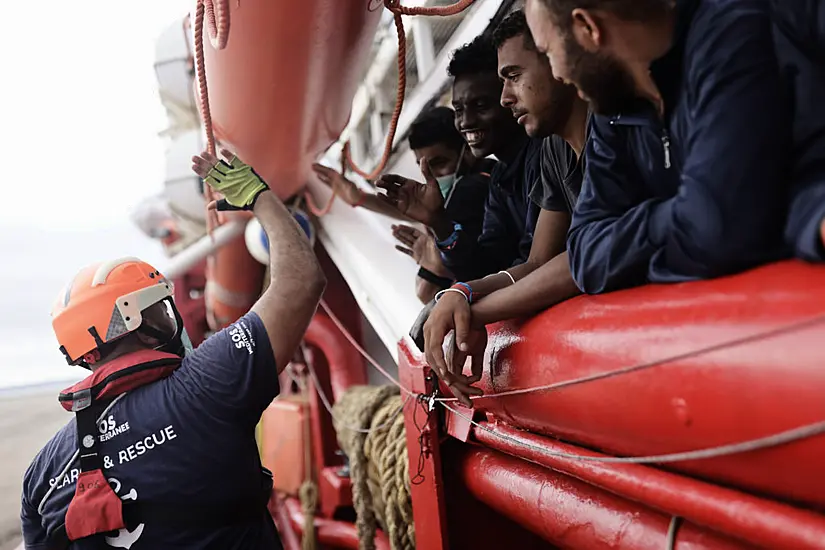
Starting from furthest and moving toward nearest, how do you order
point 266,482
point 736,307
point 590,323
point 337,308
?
1. point 337,308
2. point 266,482
3. point 590,323
4. point 736,307

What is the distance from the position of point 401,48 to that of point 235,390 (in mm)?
742

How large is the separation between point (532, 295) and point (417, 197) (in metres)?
0.44

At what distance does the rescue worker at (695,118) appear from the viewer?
1.75ft

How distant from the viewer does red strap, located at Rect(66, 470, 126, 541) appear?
3.49ft

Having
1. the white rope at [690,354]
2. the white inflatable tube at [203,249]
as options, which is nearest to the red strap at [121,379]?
the white rope at [690,354]

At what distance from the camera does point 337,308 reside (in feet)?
9.59

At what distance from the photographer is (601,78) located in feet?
2.12

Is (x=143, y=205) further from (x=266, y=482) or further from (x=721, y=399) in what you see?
(x=721, y=399)

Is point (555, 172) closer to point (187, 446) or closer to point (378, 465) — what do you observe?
point (187, 446)

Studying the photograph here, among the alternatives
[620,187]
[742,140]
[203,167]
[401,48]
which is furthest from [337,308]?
[742,140]

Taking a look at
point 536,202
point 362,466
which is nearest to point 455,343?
point 536,202

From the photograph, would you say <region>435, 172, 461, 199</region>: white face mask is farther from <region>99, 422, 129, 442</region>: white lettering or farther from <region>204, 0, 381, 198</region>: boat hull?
<region>99, 422, 129, 442</region>: white lettering

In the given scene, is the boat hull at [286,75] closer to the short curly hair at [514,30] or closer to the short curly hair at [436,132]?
the short curly hair at [436,132]

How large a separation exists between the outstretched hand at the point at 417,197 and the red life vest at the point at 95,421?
0.53 meters
